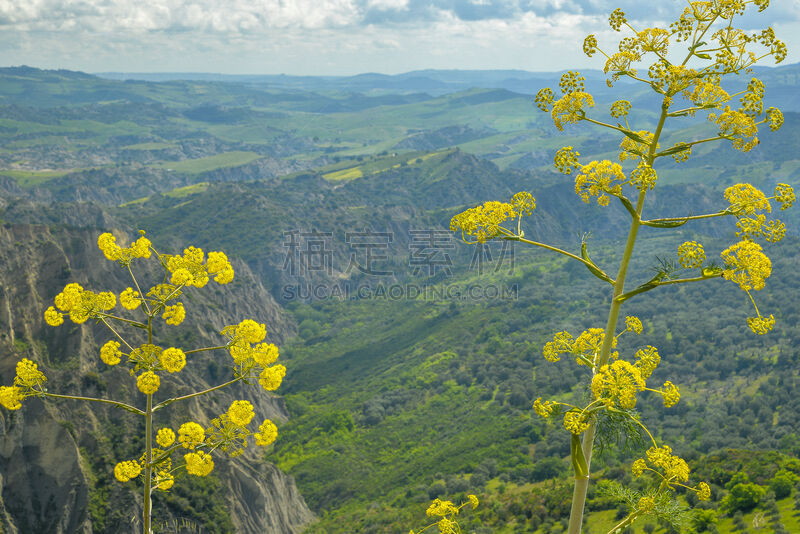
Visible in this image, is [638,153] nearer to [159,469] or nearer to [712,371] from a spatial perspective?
[159,469]

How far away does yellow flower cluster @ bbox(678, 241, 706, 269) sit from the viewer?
719 cm

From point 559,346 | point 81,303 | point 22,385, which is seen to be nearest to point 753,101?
point 559,346

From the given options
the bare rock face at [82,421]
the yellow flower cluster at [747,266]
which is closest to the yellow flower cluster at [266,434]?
the yellow flower cluster at [747,266]

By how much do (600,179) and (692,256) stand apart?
145cm

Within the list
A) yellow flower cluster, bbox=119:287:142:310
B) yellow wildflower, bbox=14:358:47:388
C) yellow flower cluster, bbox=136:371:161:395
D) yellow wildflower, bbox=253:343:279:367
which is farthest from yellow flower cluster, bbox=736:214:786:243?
yellow wildflower, bbox=14:358:47:388

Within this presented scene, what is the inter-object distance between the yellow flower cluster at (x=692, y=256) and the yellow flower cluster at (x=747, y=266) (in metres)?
0.31

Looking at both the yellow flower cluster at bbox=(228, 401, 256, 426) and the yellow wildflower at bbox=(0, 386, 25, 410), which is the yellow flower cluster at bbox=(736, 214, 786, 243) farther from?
the yellow wildflower at bbox=(0, 386, 25, 410)

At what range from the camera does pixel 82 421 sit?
50.7 m

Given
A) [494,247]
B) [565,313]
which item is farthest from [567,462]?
[494,247]

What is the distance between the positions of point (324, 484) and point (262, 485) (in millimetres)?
18711

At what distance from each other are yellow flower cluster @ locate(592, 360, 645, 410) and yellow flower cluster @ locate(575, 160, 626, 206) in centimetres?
209

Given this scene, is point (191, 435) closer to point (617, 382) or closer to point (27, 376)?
point (27, 376)

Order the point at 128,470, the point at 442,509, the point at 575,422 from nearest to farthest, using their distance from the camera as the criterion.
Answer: the point at 575,422 < the point at 128,470 < the point at 442,509

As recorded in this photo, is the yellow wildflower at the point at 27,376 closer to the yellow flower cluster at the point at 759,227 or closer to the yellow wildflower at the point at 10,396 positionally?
the yellow wildflower at the point at 10,396
